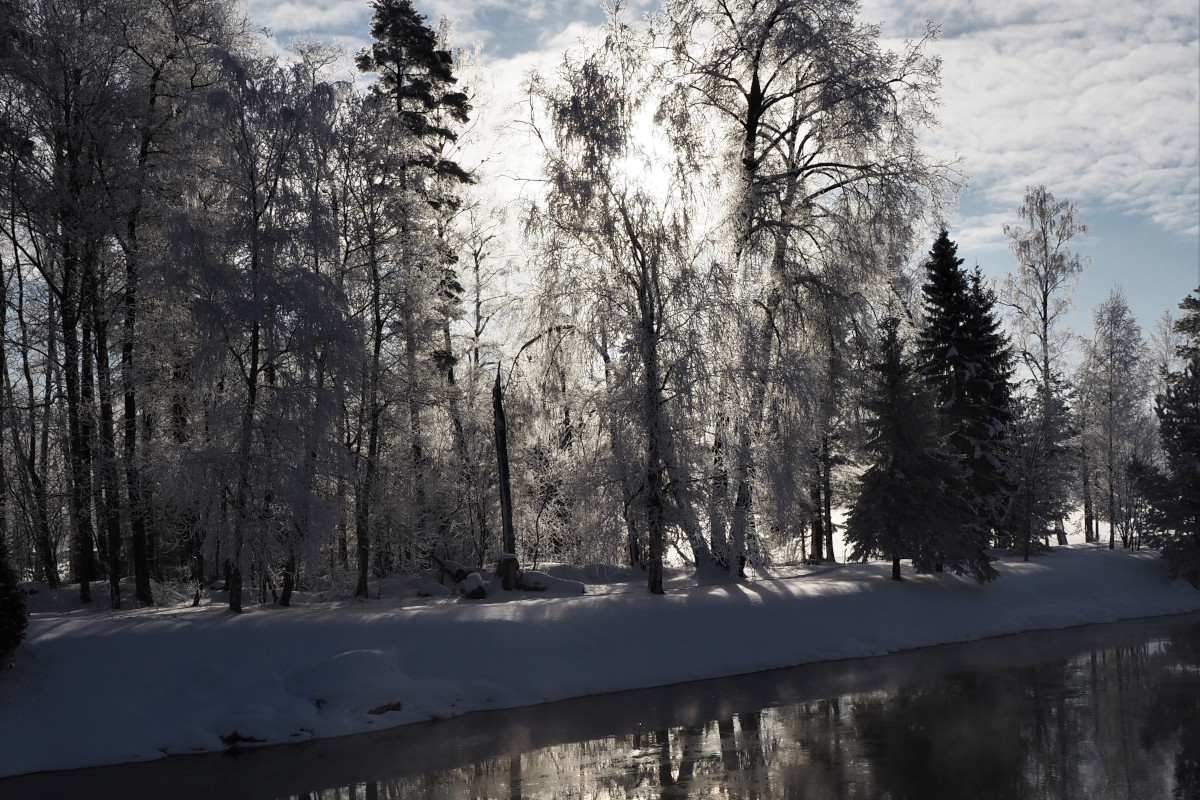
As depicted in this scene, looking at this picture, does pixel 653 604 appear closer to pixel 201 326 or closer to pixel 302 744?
pixel 302 744

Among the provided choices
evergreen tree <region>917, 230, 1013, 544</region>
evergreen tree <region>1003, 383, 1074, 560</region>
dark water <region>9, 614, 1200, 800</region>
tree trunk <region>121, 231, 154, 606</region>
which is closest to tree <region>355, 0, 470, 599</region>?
tree trunk <region>121, 231, 154, 606</region>

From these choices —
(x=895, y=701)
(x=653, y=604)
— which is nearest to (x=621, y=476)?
(x=653, y=604)

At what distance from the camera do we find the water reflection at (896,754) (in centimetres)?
1041

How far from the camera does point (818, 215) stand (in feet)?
76.3

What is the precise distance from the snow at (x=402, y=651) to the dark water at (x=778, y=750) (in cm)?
67

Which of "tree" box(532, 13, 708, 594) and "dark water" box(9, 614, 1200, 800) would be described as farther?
"tree" box(532, 13, 708, 594)

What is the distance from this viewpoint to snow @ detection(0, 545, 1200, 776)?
13.5 meters

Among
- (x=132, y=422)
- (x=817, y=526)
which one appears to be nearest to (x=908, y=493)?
(x=817, y=526)

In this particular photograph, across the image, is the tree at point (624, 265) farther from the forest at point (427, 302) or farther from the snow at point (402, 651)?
the snow at point (402, 651)

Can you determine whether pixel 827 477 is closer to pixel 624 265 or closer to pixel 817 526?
pixel 817 526

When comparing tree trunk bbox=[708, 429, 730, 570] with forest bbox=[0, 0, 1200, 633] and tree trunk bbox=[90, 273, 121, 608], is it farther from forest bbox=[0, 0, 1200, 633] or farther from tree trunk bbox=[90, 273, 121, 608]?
tree trunk bbox=[90, 273, 121, 608]

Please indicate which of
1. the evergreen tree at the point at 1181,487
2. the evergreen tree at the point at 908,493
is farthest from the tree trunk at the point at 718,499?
the evergreen tree at the point at 1181,487

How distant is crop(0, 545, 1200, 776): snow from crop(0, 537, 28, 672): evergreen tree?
1.27 feet

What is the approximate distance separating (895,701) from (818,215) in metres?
12.8
